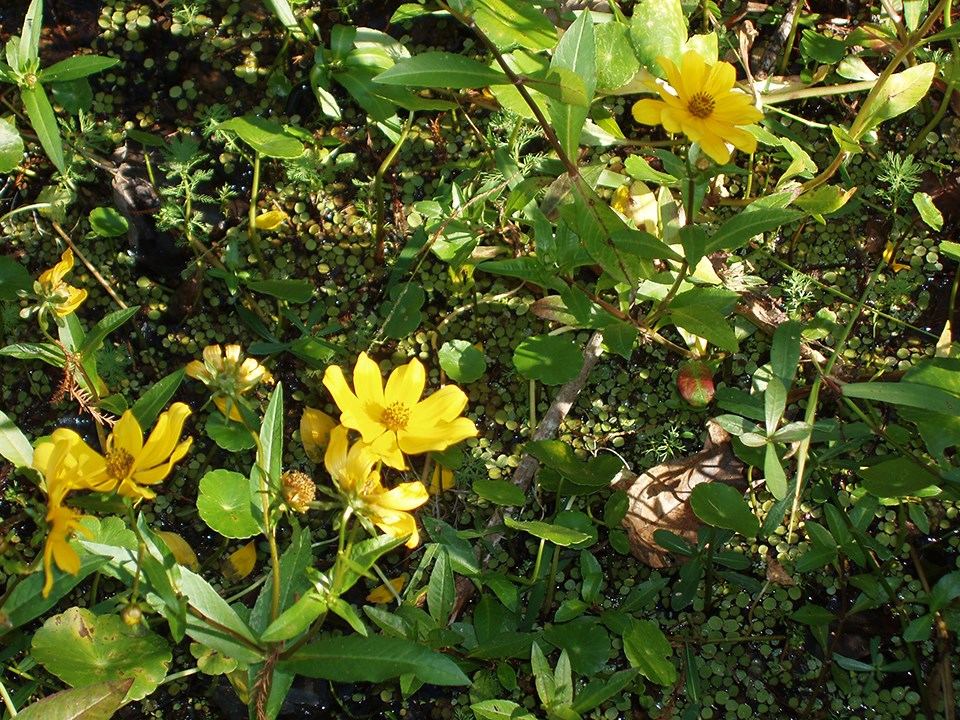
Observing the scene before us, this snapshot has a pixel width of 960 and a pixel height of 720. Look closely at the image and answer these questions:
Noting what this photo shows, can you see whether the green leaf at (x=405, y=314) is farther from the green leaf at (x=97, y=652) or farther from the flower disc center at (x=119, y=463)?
the green leaf at (x=97, y=652)

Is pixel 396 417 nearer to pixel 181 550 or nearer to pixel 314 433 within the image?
pixel 314 433

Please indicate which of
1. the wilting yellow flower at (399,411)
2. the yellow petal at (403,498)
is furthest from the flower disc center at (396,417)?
the yellow petal at (403,498)

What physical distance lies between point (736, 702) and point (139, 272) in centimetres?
159

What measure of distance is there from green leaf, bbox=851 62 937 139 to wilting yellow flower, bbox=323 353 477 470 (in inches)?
39.7

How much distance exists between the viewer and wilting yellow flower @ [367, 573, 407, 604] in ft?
5.66

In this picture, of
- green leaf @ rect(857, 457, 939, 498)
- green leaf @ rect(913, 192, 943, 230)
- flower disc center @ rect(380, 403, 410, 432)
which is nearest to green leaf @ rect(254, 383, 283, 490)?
flower disc center @ rect(380, 403, 410, 432)

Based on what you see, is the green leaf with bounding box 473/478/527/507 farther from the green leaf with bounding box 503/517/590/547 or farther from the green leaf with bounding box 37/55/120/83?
the green leaf with bounding box 37/55/120/83

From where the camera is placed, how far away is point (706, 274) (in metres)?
1.81

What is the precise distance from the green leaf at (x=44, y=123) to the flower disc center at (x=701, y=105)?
121 cm

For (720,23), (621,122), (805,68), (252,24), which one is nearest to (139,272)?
(252,24)

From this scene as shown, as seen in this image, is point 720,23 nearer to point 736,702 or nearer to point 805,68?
point 805,68

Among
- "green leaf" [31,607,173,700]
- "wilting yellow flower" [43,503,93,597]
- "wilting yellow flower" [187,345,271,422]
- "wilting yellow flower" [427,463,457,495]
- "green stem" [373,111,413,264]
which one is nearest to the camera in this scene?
"wilting yellow flower" [43,503,93,597]

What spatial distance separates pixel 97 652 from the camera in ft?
4.99

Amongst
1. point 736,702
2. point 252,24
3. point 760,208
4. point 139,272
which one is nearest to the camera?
point 760,208
